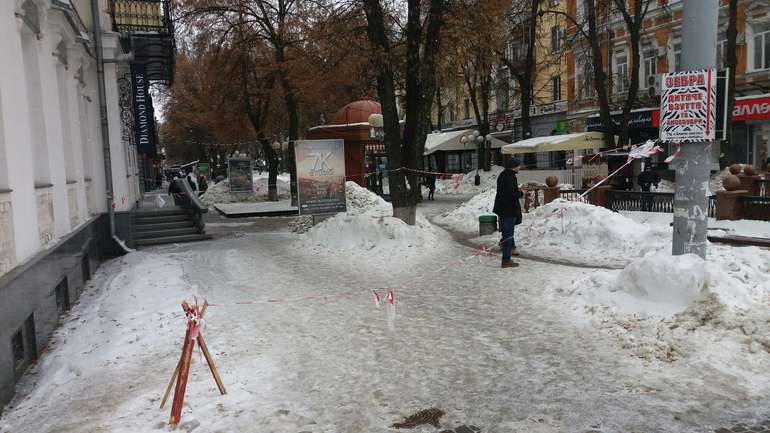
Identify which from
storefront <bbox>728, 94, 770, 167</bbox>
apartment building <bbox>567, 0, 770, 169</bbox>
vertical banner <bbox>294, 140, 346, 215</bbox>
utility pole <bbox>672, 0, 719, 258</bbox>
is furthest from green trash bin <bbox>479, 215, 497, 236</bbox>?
storefront <bbox>728, 94, 770, 167</bbox>

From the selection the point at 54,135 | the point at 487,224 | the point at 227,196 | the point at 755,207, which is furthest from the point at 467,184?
the point at 54,135

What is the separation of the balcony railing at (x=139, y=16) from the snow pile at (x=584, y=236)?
34.8 feet

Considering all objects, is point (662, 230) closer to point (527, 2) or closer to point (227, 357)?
point (227, 357)

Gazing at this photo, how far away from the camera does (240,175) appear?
31.6m

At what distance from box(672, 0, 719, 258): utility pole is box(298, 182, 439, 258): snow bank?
529cm

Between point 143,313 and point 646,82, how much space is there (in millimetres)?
29956

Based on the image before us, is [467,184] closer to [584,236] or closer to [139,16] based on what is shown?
[139,16]

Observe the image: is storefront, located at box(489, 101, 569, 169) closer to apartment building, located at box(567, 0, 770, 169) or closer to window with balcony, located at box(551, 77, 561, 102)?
apartment building, located at box(567, 0, 770, 169)

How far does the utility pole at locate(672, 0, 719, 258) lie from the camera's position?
21.4 feet

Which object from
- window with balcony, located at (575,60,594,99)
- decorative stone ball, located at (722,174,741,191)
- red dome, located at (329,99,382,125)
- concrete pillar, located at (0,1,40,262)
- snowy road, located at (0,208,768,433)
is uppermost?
window with balcony, located at (575,60,594,99)

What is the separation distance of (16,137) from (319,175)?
796 cm

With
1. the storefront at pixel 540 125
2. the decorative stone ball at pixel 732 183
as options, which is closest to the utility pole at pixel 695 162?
the decorative stone ball at pixel 732 183

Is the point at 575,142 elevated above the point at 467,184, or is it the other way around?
the point at 575,142

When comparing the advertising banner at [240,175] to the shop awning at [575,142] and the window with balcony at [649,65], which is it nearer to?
the shop awning at [575,142]
